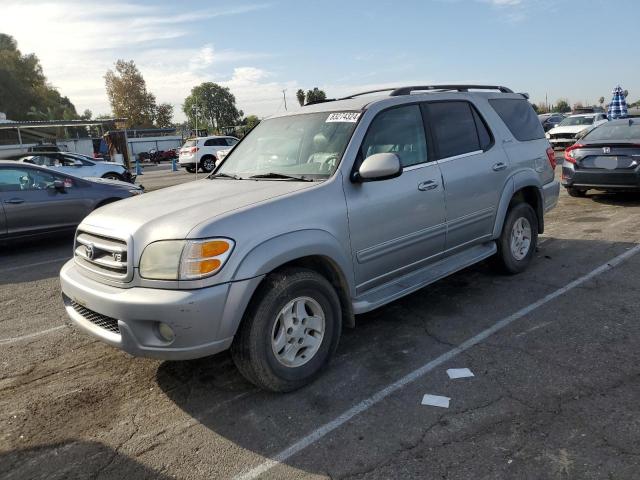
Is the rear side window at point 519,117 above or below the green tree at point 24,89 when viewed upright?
below

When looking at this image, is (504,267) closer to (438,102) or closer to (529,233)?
(529,233)

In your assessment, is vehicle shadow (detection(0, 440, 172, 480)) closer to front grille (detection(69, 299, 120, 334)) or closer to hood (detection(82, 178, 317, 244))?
front grille (detection(69, 299, 120, 334))

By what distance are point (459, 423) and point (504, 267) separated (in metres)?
2.76

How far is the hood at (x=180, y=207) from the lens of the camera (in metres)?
3.00

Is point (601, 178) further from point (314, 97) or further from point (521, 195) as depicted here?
point (314, 97)

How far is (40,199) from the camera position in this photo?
7750 mm

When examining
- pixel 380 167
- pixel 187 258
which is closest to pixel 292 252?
pixel 187 258

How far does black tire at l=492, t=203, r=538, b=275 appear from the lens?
5.10m

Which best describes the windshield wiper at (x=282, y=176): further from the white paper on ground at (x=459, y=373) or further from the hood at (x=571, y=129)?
the hood at (x=571, y=129)

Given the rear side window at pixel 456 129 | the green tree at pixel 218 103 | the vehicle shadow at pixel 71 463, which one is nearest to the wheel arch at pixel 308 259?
the vehicle shadow at pixel 71 463

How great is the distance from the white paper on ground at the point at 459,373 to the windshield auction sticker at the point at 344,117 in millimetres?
1974

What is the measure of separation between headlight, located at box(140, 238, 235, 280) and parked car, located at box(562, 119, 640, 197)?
26.4 feet

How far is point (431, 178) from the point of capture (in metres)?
4.15

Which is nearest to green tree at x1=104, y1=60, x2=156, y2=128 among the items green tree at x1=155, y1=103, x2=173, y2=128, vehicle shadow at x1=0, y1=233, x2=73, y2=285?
green tree at x1=155, y1=103, x2=173, y2=128
